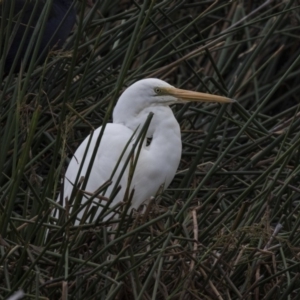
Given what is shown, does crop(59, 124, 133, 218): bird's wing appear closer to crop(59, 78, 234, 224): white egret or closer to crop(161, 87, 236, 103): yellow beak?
crop(59, 78, 234, 224): white egret

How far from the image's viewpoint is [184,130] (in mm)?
3223

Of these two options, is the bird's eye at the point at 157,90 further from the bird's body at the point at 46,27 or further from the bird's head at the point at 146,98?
the bird's body at the point at 46,27

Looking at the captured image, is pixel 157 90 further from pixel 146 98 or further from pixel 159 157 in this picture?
pixel 159 157

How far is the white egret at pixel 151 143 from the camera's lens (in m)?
2.73

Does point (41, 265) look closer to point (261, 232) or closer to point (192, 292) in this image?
point (192, 292)

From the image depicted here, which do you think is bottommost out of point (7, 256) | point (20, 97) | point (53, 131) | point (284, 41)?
point (284, 41)

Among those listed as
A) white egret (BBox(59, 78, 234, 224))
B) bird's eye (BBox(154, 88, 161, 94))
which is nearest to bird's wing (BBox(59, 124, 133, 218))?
white egret (BBox(59, 78, 234, 224))

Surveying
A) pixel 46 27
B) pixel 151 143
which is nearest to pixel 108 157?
pixel 151 143

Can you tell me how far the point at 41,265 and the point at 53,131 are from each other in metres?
0.94

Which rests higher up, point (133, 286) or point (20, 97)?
point (20, 97)

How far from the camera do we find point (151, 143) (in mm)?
2787

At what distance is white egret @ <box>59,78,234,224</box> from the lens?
2.73m

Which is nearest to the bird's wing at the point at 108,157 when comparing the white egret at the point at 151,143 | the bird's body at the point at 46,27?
the white egret at the point at 151,143

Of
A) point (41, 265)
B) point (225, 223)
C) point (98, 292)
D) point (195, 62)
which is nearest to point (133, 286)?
point (98, 292)
